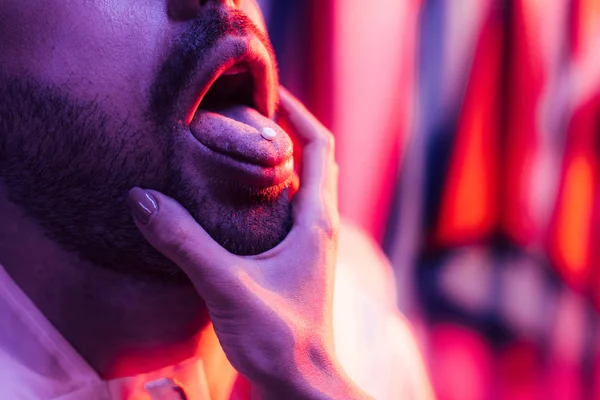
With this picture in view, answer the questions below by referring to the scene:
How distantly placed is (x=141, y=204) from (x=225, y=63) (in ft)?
0.67

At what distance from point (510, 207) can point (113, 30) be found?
1405mm

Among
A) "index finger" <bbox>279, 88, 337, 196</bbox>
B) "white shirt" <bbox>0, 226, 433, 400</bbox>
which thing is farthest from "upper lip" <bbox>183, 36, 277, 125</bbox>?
"white shirt" <bbox>0, 226, 433, 400</bbox>

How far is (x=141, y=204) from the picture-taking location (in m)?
0.71

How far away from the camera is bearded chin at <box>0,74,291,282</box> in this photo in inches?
28.4

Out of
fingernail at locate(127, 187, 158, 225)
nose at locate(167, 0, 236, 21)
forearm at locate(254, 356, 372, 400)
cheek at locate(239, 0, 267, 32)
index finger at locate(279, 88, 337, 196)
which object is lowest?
forearm at locate(254, 356, 372, 400)

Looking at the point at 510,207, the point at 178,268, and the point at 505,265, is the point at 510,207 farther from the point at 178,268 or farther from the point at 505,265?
the point at 178,268

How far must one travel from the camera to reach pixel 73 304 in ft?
2.61

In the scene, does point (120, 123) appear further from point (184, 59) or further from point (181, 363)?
point (181, 363)

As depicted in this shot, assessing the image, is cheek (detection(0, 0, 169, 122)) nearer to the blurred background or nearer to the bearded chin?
the bearded chin

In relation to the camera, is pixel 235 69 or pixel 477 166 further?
pixel 477 166

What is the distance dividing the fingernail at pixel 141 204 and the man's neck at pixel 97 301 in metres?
0.12

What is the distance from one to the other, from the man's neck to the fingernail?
0.39ft

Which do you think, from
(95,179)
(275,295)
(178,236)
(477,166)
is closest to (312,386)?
(275,295)

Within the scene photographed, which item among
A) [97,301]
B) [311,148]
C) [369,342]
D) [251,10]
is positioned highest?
[251,10]
